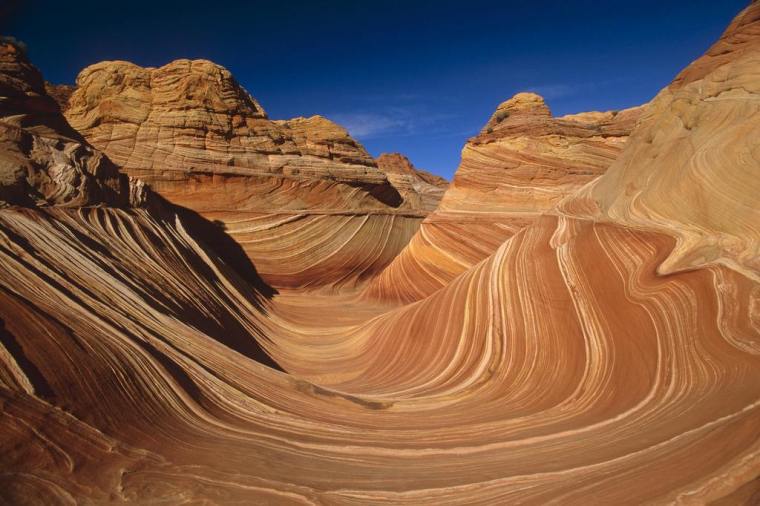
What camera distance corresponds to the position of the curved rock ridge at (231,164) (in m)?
11.2

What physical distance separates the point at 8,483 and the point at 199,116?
Result: 11.3 meters

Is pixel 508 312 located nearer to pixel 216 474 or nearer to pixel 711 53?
pixel 216 474

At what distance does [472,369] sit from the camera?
436 cm

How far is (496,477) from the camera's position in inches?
85.4

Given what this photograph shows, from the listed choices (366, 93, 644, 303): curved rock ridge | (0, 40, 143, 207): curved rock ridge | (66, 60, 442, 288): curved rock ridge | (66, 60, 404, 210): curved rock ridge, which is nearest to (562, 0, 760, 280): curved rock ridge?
(366, 93, 644, 303): curved rock ridge

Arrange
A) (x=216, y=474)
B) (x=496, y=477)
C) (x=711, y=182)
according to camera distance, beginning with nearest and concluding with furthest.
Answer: (x=216, y=474)
(x=496, y=477)
(x=711, y=182)

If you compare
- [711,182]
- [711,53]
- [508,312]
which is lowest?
[508,312]

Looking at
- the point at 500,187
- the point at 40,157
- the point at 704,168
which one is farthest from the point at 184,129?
the point at 704,168

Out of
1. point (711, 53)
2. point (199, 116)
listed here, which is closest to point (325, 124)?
point (199, 116)

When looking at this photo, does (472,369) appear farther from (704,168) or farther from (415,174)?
(415,174)

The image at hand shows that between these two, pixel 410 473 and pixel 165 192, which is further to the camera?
pixel 165 192

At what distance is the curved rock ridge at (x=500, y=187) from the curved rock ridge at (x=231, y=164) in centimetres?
251

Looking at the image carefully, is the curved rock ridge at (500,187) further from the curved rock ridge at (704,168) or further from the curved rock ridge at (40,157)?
the curved rock ridge at (40,157)

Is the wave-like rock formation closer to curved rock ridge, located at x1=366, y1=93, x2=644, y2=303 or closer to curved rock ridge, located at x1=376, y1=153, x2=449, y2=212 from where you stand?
curved rock ridge, located at x1=366, y1=93, x2=644, y2=303
